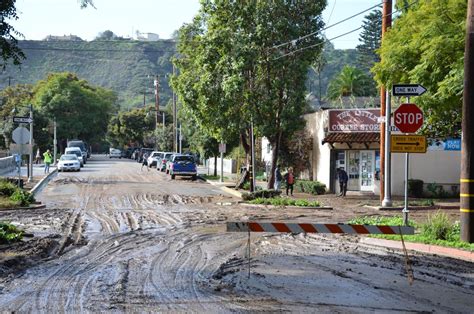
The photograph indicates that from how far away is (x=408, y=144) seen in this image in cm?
1584

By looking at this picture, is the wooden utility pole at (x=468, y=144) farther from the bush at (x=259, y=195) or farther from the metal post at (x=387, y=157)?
the bush at (x=259, y=195)

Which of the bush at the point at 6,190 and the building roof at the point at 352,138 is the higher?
the building roof at the point at 352,138

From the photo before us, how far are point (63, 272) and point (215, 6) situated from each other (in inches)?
901

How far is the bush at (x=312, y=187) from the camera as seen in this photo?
33.1 m

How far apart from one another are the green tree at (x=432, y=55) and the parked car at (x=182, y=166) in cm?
2692

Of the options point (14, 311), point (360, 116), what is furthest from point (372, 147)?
point (14, 311)

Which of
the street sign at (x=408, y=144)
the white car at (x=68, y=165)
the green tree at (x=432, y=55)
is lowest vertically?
the white car at (x=68, y=165)

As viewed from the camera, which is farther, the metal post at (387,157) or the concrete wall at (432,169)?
the concrete wall at (432,169)

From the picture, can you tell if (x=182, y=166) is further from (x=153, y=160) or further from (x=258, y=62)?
(x=153, y=160)

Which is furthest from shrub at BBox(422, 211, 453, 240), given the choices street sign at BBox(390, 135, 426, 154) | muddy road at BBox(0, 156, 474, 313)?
street sign at BBox(390, 135, 426, 154)

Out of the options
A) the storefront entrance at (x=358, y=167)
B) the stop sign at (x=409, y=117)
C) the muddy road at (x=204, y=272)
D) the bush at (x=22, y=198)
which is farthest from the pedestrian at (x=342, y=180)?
the stop sign at (x=409, y=117)

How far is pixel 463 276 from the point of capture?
35.0 ft

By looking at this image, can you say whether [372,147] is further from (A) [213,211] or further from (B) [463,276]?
(B) [463,276]

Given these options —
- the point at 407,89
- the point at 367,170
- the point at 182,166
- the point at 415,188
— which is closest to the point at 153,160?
the point at 182,166
